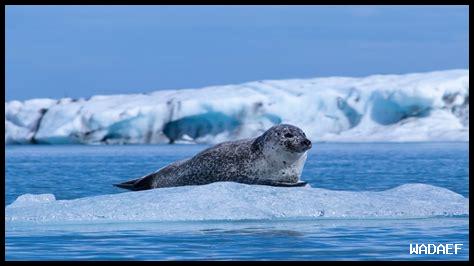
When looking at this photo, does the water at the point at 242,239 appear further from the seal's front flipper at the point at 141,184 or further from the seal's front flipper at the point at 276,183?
the seal's front flipper at the point at 141,184

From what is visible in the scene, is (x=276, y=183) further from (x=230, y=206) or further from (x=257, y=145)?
(x=230, y=206)

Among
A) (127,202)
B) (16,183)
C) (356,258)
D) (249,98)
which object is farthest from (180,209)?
(249,98)

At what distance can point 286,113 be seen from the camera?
42.3m

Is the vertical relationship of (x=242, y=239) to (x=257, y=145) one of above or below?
below

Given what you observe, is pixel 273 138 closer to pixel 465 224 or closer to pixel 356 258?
pixel 465 224

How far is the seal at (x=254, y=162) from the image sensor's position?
11414 millimetres

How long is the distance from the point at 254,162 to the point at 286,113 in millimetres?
30748

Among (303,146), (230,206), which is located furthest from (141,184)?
(230,206)

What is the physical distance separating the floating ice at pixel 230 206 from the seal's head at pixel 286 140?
536 millimetres

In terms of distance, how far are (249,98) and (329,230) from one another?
33073 mm

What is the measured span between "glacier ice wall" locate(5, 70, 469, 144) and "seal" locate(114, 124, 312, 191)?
2846cm

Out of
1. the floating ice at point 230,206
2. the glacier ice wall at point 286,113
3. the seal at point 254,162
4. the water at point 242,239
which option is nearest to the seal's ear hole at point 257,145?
the seal at point 254,162

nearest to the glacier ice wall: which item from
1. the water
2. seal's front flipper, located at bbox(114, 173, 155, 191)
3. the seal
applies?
seal's front flipper, located at bbox(114, 173, 155, 191)

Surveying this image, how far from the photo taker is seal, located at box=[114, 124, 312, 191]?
449 inches
